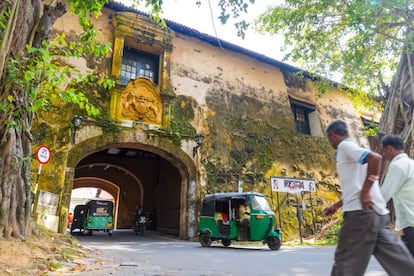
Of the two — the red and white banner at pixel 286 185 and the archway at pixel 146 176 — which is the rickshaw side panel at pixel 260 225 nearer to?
the red and white banner at pixel 286 185

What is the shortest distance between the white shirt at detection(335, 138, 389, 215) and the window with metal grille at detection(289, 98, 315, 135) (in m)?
12.6

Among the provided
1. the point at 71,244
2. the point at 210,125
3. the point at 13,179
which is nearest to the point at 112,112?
the point at 210,125

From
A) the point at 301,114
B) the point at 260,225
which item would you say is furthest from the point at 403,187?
the point at 301,114

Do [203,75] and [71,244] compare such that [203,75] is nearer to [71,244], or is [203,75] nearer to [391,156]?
[71,244]

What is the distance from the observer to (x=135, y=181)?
1852 cm

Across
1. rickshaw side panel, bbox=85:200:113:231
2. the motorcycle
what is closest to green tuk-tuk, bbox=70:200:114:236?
rickshaw side panel, bbox=85:200:113:231

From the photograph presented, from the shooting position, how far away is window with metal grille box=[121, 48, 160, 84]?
35.5 ft

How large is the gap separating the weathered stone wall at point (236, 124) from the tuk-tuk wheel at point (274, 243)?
10.5 ft

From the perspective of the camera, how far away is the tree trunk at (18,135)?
4.09 metres

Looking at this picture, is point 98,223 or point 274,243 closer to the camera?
point 274,243

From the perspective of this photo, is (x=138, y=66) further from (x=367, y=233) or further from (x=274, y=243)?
(x=367, y=233)

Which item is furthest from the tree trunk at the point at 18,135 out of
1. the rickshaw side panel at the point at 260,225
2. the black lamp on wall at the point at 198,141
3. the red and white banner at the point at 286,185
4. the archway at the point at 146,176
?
the red and white banner at the point at 286,185

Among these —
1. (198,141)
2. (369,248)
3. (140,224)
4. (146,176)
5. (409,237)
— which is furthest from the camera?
(146,176)

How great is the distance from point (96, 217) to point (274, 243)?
794 cm
